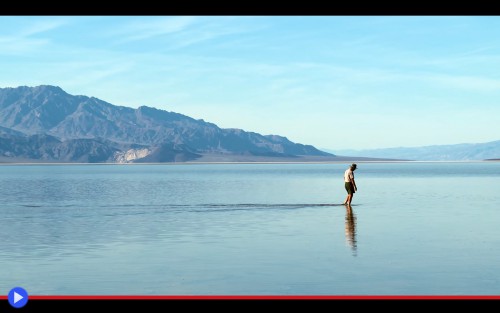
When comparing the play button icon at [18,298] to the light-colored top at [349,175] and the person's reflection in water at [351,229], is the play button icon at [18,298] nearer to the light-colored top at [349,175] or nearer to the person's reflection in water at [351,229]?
the person's reflection in water at [351,229]

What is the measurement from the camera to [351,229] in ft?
85.0

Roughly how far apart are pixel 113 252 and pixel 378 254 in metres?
7.36

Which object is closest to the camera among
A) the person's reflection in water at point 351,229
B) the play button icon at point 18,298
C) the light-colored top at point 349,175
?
the play button icon at point 18,298

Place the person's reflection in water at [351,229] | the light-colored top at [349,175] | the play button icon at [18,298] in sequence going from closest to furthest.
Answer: the play button icon at [18,298] → the person's reflection in water at [351,229] → the light-colored top at [349,175]

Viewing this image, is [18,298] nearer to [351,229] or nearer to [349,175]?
[351,229]

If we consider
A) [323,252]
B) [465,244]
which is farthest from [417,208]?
[323,252]

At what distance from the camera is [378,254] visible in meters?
18.7

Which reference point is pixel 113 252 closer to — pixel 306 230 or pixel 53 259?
pixel 53 259

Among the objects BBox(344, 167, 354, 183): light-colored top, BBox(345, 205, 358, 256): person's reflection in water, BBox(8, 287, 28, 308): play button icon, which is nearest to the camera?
BBox(8, 287, 28, 308): play button icon

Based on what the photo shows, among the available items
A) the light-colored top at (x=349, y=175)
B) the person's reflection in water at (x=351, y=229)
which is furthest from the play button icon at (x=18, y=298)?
the light-colored top at (x=349, y=175)

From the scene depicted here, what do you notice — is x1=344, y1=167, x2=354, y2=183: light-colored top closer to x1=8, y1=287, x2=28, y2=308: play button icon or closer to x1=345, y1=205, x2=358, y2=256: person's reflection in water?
x1=345, y1=205, x2=358, y2=256: person's reflection in water

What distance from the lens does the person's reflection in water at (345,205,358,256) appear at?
20.8 metres

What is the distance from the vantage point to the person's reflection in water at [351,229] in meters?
20.8

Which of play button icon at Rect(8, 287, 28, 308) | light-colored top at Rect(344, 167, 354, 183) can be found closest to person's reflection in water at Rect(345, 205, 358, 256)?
light-colored top at Rect(344, 167, 354, 183)
